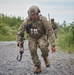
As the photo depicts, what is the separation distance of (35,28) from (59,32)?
28.8 meters

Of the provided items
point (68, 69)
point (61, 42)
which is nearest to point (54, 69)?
point (68, 69)

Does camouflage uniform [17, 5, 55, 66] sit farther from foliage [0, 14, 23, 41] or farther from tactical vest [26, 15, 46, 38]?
foliage [0, 14, 23, 41]

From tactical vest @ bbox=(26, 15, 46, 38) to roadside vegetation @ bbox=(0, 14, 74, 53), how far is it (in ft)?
33.2

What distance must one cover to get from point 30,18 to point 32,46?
92 centimetres

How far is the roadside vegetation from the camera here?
80.4ft

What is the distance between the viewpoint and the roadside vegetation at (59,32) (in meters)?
24.5

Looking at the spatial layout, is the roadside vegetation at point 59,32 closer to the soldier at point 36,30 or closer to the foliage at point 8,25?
the foliage at point 8,25

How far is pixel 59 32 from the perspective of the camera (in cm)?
4028

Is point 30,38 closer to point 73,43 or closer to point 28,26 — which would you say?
point 28,26

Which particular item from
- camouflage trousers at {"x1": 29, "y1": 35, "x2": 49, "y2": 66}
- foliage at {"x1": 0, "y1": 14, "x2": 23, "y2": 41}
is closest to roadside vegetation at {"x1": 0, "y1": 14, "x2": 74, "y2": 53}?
foliage at {"x1": 0, "y1": 14, "x2": 23, "y2": 41}

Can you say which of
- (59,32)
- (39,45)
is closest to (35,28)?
(39,45)

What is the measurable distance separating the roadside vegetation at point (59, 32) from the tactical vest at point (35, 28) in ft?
33.2

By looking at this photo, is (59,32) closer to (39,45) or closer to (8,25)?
(8,25)

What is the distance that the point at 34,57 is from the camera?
12125 millimetres
